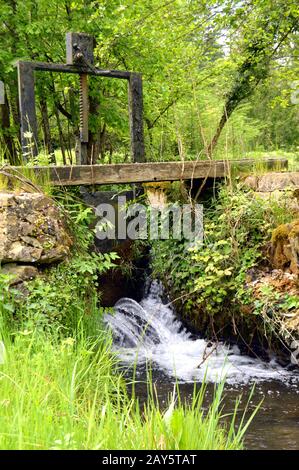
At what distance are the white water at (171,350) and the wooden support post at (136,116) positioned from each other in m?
1.83

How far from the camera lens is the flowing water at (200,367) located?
4445 millimetres

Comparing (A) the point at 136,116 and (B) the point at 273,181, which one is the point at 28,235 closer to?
(B) the point at 273,181

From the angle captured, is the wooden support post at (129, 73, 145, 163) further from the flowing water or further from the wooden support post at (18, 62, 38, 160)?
the flowing water

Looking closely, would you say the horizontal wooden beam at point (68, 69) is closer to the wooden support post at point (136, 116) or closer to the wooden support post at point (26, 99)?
the wooden support post at point (26, 99)

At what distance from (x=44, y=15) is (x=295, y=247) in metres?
6.21

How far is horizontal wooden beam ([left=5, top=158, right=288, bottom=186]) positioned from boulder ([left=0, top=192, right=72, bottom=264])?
46 cm

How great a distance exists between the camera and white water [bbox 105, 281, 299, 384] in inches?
225

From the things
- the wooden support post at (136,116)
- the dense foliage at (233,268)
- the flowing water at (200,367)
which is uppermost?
the wooden support post at (136,116)

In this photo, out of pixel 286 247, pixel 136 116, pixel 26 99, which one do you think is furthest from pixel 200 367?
pixel 26 99

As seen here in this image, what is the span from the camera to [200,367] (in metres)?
5.99

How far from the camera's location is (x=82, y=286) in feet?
17.0

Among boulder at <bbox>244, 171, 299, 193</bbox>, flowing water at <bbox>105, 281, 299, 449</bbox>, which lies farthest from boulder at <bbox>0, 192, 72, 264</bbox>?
boulder at <bbox>244, 171, 299, 193</bbox>

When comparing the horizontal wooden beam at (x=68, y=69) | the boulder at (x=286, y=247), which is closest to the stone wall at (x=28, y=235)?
the boulder at (x=286, y=247)

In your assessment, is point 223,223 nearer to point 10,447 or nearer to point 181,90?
point 10,447
